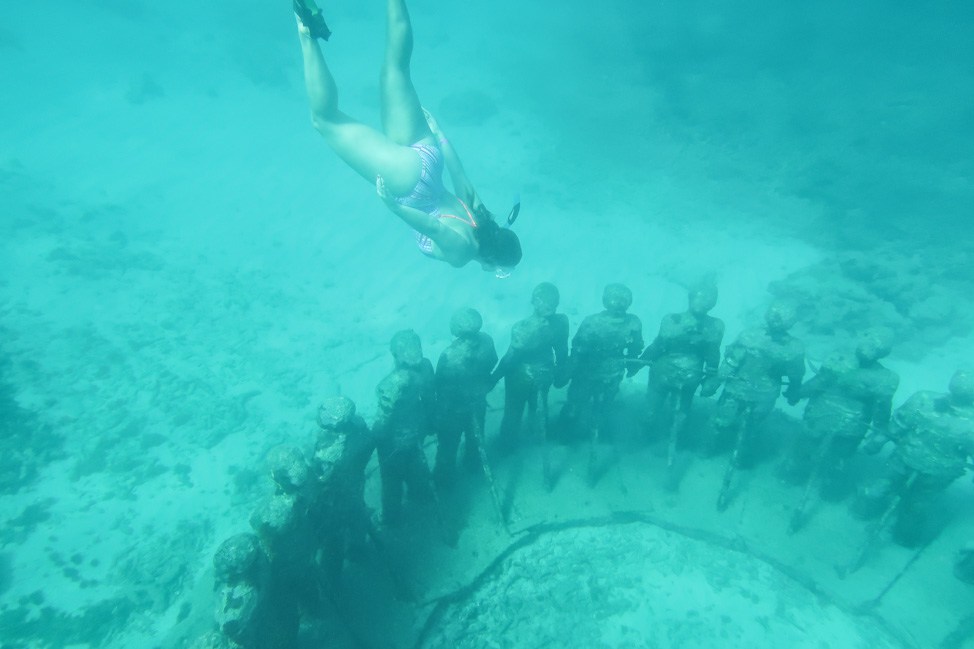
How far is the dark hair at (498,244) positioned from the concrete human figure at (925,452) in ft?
12.7

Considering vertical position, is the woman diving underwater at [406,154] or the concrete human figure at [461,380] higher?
the woman diving underwater at [406,154]

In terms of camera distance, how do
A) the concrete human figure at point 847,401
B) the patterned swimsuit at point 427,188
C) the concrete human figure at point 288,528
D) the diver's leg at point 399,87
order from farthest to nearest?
1. the patterned swimsuit at point 427,188
2. the diver's leg at point 399,87
3. the concrete human figure at point 847,401
4. the concrete human figure at point 288,528

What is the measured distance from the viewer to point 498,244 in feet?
15.7

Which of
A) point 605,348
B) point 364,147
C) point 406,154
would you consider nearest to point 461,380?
point 605,348

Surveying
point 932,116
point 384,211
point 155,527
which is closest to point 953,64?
point 932,116

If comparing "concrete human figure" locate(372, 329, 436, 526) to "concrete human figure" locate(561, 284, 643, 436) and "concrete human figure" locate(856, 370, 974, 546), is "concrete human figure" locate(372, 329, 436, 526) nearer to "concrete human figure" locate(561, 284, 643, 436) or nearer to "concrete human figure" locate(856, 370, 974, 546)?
"concrete human figure" locate(561, 284, 643, 436)

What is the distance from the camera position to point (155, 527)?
7.59 meters

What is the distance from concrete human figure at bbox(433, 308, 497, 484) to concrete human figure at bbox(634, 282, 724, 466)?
1.76 metres

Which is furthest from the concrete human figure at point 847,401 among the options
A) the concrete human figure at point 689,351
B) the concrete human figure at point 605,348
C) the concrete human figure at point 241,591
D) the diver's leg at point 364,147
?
the diver's leg at point 364,147

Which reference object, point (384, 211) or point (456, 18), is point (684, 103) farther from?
point (456, 18)

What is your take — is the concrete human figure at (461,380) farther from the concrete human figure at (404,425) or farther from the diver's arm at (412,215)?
the diver's arm at (412,215)

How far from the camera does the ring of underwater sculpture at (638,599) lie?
4.48 meters

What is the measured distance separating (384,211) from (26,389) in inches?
391

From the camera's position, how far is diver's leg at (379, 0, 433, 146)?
536cm
